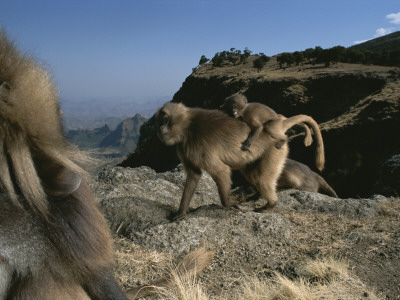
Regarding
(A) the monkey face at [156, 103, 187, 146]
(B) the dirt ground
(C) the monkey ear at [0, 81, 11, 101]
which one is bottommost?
(B) the dirt ground

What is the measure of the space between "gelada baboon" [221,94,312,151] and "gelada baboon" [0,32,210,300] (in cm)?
434

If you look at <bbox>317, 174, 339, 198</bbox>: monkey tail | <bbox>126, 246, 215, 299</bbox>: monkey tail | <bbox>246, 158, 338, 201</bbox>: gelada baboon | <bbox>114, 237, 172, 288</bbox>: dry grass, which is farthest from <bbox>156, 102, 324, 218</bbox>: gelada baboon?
<bbox>317, 174, 339, 198</bbox>: monkey tail

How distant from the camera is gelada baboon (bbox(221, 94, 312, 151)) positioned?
5.85m

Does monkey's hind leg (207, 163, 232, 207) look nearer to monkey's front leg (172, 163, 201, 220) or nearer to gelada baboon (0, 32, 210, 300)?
monkey's front leg (172, 163, 201, 220)

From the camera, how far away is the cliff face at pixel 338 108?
567 inches

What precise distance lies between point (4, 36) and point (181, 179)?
5829 millimetres

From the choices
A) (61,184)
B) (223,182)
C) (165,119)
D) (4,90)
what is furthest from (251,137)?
(4,90)

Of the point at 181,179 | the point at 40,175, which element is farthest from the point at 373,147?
the point at 40,175

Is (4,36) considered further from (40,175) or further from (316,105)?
(316,105)

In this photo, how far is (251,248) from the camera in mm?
4320

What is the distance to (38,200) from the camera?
138cm

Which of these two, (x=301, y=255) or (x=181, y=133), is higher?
(x=181, y=133)

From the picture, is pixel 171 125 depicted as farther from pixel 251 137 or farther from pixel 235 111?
pixel 251 137

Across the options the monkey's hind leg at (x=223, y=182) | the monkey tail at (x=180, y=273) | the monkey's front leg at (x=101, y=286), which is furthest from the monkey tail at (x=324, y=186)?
the monkey's front leg at (x=101, y=286)
